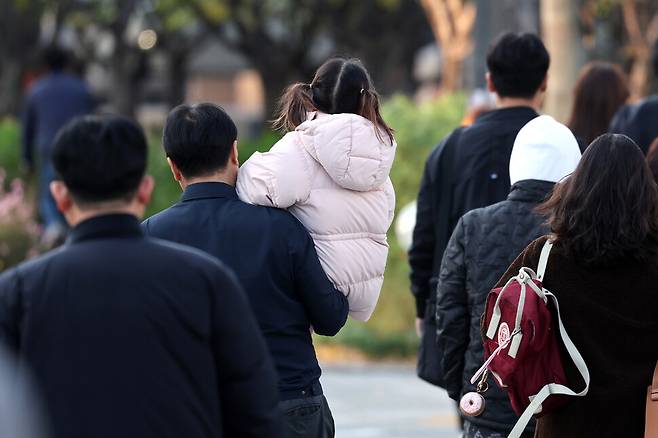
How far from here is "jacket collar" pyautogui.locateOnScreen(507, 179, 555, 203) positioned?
4801 millimetres

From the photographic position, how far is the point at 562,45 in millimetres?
10641

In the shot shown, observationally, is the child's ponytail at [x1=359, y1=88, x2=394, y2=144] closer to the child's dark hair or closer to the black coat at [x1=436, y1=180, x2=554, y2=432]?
the child's dark hair

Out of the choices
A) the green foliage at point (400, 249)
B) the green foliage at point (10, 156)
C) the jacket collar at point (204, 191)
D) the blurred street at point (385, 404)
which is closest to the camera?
the jacket collar at point (204, 191)

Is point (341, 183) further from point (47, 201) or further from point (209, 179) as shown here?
point (47, 201)

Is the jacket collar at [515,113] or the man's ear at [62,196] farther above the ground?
the man's ear at [62,196]

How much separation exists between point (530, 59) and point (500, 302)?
165 cm

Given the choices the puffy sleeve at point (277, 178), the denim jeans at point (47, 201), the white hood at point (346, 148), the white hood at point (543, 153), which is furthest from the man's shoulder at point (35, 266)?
the denim jeans at point (47, 201)

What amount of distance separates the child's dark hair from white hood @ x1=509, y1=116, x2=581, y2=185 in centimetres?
58

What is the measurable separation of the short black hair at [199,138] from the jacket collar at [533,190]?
115 cm

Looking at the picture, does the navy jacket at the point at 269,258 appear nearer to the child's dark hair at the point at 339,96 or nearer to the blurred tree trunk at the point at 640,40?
the child's dark hair at the point at 339,96

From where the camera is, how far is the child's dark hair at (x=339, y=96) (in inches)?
175

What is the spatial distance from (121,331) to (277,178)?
49.2 inches

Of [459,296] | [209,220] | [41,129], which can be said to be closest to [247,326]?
[209,220]

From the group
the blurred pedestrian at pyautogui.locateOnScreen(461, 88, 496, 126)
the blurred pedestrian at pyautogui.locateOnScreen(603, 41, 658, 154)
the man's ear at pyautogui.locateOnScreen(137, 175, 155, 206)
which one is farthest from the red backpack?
the blurred pedestrian at pyautogui.locateOnScreen(461, 88, 496, 126)
